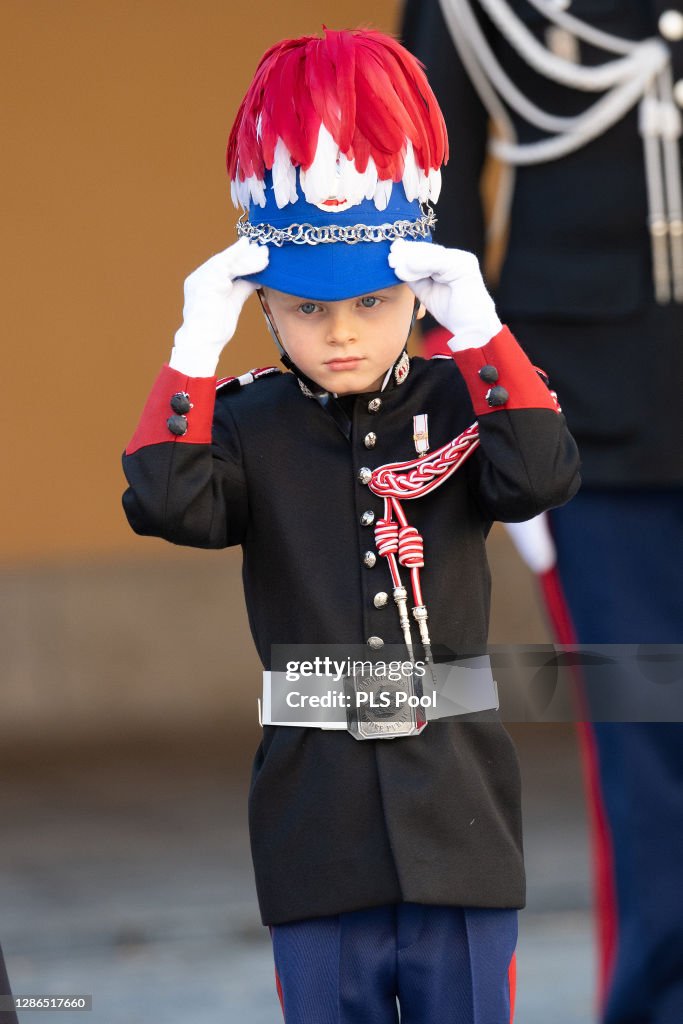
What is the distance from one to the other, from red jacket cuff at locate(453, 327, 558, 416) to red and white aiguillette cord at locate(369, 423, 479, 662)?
0.06m

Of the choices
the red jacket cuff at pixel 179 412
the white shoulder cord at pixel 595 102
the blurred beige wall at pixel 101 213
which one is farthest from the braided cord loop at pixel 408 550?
the blurred beige wall at pixel 101 213

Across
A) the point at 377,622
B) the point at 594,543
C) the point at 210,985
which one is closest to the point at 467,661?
the point at 377,622

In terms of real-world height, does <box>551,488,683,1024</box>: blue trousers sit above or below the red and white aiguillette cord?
below

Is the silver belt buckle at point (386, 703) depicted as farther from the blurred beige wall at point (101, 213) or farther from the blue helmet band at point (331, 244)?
the blurred beige wall at point (101, 213)

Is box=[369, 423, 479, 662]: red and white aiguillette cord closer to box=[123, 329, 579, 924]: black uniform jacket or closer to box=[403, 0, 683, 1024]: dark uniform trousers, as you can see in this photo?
box=[123, 329, 579, 924]: black uniform jacket

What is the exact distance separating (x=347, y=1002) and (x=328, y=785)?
0.76ft

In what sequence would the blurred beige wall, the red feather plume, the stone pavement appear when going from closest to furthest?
the red feather plume → the stone pavement → the blurred beige wall

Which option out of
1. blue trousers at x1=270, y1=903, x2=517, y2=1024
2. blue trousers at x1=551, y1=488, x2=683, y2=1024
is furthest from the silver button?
blue trousers at x1=270, y1=903, x2=517, y2=1024

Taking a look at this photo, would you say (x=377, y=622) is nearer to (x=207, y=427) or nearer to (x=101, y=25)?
(x=207, y=427)

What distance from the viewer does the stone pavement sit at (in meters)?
3.45

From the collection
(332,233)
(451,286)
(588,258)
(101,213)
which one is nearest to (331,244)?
(332,233)

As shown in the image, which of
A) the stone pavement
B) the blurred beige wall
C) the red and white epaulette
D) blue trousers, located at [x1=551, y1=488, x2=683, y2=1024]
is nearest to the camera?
the red and white epaulette

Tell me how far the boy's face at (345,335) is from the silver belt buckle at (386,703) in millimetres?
318

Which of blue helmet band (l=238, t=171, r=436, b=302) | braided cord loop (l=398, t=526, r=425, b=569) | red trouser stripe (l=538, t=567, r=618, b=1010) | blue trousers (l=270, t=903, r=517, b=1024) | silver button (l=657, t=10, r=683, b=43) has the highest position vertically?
silver button (l=657, t=10, r=683, b=43)
